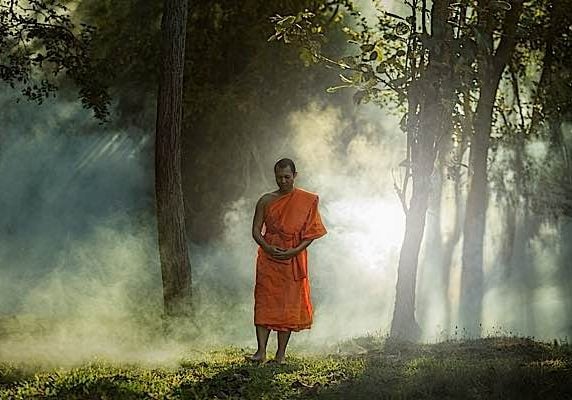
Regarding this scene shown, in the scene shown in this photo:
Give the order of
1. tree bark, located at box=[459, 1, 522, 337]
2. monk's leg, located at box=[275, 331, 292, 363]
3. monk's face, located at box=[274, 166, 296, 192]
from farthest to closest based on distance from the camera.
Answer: tree bark, located at box=[459, 1, 522, 337]
monk's leg, located at box=[275, 331, 292, 363]
monk's face, located at box=[274, 166, 296, 192]

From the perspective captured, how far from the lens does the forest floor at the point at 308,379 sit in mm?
7566

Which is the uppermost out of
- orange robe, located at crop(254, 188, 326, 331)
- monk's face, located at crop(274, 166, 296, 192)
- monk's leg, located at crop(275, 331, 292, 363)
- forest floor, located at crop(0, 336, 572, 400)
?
monk's face, located at crop(274, 166, 296, 192)

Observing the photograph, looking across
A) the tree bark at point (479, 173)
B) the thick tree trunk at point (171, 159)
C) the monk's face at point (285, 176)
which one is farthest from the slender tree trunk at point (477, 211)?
the monk's face at point (285, 176)

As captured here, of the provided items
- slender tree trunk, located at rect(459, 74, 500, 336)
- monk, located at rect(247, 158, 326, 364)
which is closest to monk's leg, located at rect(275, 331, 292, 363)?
monk, located at rect(247, 158, 326, 364)

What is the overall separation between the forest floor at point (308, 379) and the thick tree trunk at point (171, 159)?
3213mm

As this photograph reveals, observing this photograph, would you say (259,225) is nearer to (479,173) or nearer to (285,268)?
(285,268)

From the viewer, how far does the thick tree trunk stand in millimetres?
12688

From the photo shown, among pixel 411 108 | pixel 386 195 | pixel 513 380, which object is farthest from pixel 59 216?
pixel 513 380

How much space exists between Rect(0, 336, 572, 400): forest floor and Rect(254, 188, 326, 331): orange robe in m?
0.46

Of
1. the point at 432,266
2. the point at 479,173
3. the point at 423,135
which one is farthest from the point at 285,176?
the point at 432,266

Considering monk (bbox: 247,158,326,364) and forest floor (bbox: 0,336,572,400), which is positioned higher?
monk (bbox: 247,158,326,364)

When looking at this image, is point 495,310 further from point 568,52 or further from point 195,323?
point 195,323

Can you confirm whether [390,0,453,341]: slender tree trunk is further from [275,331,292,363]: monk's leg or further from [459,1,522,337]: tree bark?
[275,331,292,363]: monk's leg

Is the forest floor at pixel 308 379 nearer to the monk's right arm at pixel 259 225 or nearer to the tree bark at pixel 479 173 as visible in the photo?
the monk's right arm at pixel 259 225
